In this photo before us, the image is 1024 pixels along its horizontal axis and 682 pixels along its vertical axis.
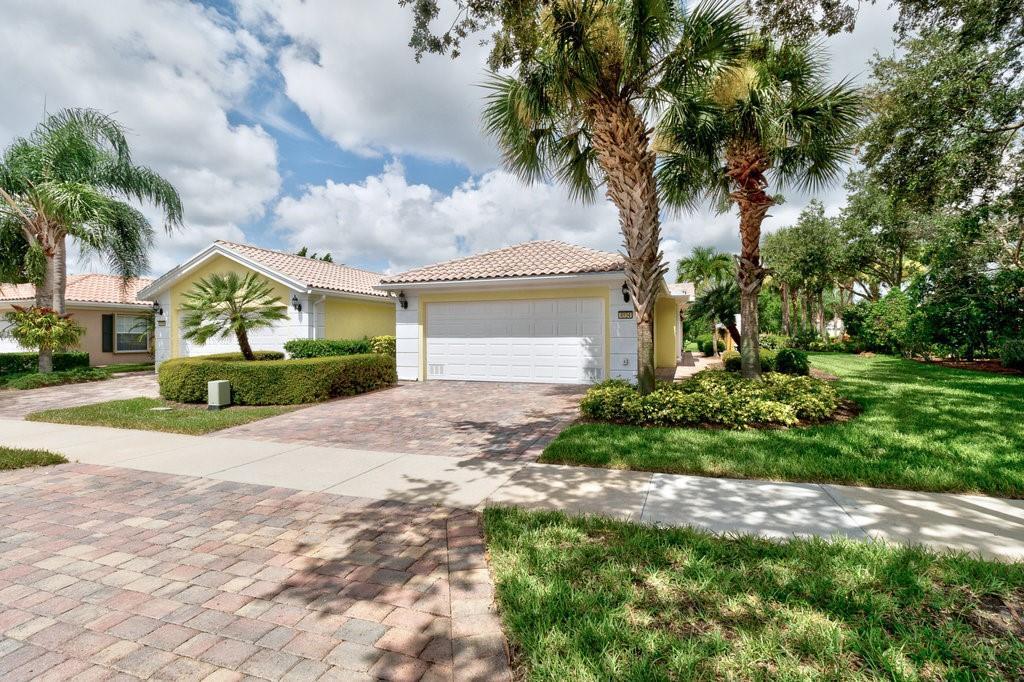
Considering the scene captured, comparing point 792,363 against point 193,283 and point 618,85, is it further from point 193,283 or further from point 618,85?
point 193,283

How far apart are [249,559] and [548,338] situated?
1065cm

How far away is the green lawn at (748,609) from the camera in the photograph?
7.24ft

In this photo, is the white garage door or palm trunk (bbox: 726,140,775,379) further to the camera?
the white garage door

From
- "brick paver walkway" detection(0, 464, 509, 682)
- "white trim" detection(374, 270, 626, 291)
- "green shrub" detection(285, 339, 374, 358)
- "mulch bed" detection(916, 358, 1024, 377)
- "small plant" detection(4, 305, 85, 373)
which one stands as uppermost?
"white trim" detection(374, 270, 626, 291)

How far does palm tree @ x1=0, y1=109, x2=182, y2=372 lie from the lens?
14.9 metres

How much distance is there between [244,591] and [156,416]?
26.9ft

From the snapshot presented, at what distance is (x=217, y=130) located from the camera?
45.2 ft

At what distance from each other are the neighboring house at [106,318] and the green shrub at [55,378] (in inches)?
224

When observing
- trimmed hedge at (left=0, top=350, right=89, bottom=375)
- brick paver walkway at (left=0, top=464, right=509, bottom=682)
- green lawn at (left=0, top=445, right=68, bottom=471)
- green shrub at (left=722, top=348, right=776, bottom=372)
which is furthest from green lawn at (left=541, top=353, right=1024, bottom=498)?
trimmed hedge at (left=0, top=350, right=89, bottom=375)

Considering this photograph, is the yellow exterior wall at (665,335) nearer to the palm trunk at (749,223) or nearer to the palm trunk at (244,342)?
the palm trunk at (749,223)

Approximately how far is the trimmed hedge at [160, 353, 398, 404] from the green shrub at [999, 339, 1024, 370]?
18.3 metres

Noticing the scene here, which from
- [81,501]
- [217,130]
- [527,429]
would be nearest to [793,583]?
[527,429]

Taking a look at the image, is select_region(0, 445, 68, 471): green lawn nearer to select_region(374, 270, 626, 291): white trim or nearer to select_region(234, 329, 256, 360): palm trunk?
select_region(234, 329, 256, 360): palm trunk

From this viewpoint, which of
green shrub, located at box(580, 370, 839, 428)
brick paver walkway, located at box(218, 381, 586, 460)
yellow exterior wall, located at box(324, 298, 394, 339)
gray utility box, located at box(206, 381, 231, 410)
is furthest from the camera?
yellow exterior wall, located at box(324, 298, 394, 339)
